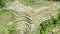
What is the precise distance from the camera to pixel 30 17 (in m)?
2.13

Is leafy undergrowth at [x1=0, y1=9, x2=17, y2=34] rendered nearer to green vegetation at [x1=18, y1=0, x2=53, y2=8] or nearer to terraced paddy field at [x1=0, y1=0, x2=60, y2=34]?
terraced paddy field at [x1=0, y1=0, x2=60, y2=34]

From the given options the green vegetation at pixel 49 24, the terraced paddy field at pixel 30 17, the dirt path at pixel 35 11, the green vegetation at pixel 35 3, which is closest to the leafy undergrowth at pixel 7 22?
the terraced paddy field at pixel 30 17

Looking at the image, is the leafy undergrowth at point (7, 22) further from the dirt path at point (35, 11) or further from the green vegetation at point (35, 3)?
the green vegetation at point (35, 3)

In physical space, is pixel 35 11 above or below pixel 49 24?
above

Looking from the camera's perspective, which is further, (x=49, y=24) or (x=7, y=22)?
(x=49, y=24)

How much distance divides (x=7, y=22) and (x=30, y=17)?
372 millimetres

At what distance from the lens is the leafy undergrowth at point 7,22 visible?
2.02 meters

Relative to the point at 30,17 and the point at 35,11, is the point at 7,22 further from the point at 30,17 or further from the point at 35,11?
the point at 35,11

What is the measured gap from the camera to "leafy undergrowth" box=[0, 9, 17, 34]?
6.63 feet

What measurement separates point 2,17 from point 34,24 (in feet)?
1.70

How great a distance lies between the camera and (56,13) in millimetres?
2211

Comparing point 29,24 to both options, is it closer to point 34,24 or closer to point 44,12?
point 34,24

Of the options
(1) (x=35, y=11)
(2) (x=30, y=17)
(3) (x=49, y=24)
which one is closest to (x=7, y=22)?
(2) (x=30, y=17)

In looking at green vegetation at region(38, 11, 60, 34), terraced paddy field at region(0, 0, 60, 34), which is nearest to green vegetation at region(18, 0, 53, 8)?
terraced paddy field at region(0, 0, 60, 34)
